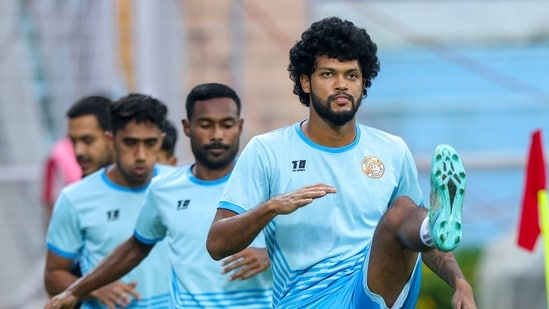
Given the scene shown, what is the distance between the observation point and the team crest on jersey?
7340mm

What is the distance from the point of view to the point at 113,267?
8625 mm

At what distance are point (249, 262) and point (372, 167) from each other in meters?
1.10

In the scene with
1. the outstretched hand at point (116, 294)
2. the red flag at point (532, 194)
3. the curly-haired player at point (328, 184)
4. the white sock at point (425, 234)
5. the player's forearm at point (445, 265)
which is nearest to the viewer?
the white sock at point (425, 234)

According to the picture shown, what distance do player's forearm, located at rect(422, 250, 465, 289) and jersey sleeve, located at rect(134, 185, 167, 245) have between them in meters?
1.88

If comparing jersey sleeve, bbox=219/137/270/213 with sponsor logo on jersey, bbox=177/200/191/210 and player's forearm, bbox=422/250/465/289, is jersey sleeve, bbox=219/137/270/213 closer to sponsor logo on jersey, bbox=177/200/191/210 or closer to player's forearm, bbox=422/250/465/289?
player's forearm, bbox=422/250/465/289

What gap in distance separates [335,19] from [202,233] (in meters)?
1.65

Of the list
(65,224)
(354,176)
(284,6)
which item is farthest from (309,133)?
(284,6)

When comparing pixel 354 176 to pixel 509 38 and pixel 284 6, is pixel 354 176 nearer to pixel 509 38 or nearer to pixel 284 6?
pixel 284 6

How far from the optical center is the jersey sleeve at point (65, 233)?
9438 millimetres

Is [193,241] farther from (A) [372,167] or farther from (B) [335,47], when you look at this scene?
(B) [335,47]

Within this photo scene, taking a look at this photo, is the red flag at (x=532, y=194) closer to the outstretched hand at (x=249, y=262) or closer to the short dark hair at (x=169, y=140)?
the outstretched hand at (x=249, y=262)

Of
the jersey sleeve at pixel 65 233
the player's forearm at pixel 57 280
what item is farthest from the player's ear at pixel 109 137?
the player's forearm at pixel 57 280

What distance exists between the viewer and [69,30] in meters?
15.8

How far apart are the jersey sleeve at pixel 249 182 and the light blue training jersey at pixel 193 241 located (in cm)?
110
